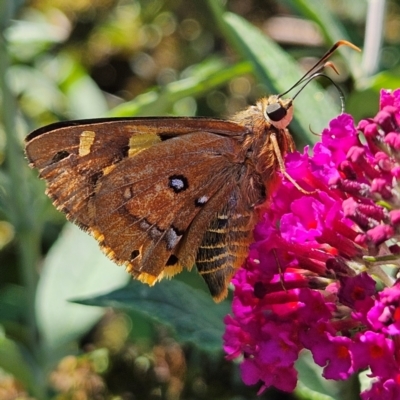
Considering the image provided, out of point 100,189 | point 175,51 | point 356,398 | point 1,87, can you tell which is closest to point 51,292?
point 1,87

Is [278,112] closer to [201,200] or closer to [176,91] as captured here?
[201,200]

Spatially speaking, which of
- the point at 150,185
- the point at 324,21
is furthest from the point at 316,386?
the point at 324,21

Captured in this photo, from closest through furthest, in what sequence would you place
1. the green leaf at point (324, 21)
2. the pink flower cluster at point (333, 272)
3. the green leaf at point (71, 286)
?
the pink flower cluster at point (333, 272) → the green leaf at point (324, 21) → the green leaf at point (71, 286)

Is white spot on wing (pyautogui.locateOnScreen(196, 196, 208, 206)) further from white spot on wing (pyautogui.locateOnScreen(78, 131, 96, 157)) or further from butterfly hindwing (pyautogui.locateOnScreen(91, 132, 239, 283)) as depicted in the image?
white spot on wing (pyautogui.locateOnScreen(78, 131, 96, 157))

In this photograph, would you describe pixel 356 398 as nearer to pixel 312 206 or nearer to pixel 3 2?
pixel 312 206

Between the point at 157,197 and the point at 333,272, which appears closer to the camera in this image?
the point at 333,272

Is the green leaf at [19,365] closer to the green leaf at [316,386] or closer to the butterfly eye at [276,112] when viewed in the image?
the green leaf at [316,386]

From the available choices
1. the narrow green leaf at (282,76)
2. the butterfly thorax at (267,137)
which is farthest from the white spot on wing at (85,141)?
the narrow green leaf at (282,76)
